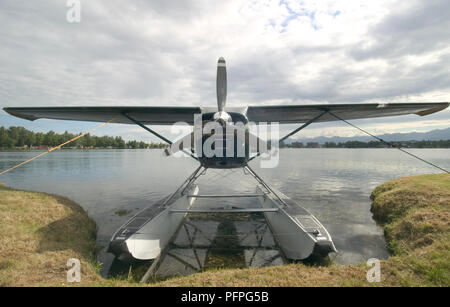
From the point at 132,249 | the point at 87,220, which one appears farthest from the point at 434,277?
the point at 87,220

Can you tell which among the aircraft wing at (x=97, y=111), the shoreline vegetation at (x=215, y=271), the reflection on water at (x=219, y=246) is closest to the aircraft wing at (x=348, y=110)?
the aircraft wing at (x=97, y=111)

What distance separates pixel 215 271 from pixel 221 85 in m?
4.77

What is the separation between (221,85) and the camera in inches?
230

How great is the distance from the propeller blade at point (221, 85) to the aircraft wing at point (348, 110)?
1.20 meters

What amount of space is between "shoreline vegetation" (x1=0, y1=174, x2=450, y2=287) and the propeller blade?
423cm

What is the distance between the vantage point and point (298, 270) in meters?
3.65

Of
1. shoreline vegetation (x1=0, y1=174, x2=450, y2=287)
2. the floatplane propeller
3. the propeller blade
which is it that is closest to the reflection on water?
shoreline vegetation (x1=0, y1=174, x2=450, y2=287)

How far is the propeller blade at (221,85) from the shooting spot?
577 cm

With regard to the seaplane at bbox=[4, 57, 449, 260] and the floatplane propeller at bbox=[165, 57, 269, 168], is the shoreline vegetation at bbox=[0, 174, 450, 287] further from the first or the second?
the floatplane propeller at bbox=[165, 57, 269, 168]

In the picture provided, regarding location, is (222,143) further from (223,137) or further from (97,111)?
(97,111)

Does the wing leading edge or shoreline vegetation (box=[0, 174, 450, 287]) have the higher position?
the wing leading edge

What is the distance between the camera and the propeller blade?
5.77m

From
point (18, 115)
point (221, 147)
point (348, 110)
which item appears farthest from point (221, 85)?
point (18, 115)
